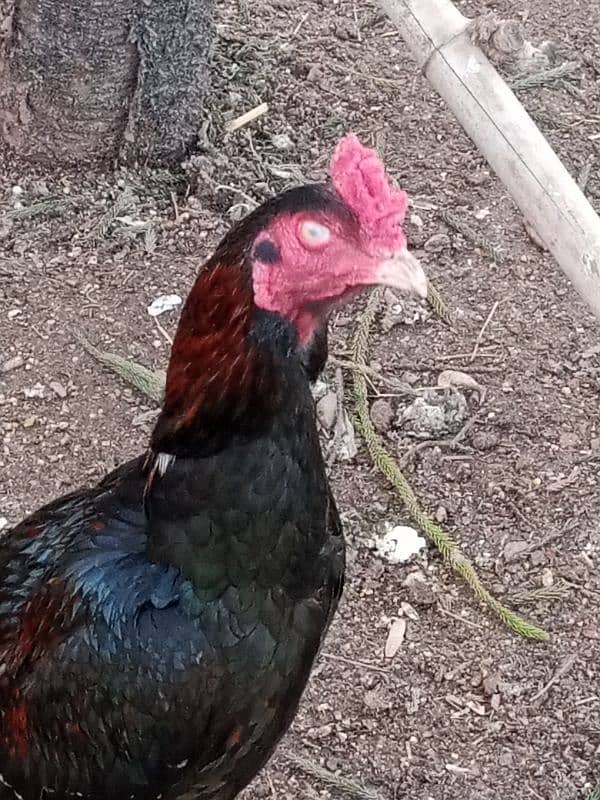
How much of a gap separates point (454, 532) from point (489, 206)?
4.51 ft

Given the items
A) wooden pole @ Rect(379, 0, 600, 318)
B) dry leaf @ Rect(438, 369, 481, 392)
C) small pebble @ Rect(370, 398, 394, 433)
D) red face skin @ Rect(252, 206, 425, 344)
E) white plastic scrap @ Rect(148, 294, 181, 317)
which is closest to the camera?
red face skin @ Rect(252, 206, 425, 344)

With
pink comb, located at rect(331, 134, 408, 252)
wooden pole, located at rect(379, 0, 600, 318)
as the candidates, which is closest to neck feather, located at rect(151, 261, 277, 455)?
pink comb, located at rect(331, 134, 408, 252)

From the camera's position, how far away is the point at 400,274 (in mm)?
2227

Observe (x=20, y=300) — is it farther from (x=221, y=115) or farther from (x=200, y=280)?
(x=200, y=280)

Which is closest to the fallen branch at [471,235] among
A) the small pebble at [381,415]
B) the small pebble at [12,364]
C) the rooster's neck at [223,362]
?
the small pebble at [381,415]

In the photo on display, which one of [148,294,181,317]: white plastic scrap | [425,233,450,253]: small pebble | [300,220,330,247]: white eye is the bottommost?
[425,233,450,253]: small pebble

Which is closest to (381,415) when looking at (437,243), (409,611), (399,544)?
(399,544)

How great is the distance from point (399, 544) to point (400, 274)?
5.17 feet

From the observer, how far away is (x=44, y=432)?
12.8 ft

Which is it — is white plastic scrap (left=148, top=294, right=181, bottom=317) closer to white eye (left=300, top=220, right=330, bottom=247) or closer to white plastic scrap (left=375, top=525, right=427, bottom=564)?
white plastic scrap (left=375, top=525, right=427, bottom=564)

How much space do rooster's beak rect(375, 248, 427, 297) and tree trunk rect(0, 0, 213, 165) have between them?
2.22 metres

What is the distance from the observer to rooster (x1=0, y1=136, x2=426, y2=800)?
7.15 feet

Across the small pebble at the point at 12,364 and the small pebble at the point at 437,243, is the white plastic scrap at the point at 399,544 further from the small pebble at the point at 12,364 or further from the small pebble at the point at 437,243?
the small pebble at the point at 12,364

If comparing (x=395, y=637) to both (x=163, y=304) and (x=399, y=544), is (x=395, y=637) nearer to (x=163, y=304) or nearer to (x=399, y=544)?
(x=399, y=544)
